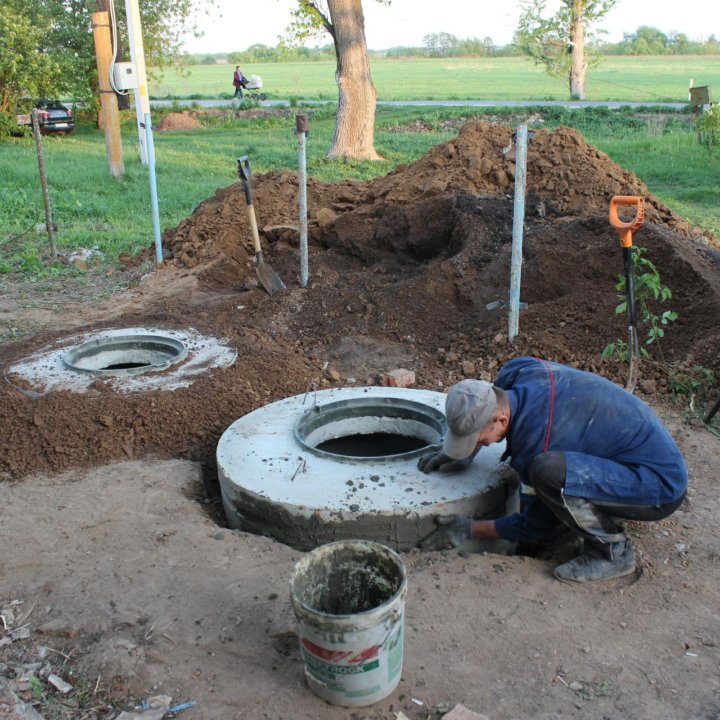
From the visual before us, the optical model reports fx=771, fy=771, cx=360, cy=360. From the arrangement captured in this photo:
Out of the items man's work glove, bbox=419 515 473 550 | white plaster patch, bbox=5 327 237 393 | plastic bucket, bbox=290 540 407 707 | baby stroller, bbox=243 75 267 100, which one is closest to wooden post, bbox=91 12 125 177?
white plaster patch, bbox=5 327 237 393

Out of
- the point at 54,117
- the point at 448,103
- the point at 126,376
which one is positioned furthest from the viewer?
the point at 448,103

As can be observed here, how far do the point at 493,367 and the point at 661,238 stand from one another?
1747 mm

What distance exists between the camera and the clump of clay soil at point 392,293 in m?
4.57

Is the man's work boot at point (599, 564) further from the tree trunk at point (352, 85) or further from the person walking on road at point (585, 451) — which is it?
the tree trunk at point (352, 85)

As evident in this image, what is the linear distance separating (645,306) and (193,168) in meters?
10.9

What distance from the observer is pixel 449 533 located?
11.5 feet

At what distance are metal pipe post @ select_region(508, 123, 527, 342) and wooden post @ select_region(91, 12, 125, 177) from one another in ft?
29.5

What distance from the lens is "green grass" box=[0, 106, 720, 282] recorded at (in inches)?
375

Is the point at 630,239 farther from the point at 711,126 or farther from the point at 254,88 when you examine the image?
the point at 254,88

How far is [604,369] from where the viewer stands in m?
5.25

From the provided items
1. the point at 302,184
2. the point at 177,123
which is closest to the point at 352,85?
the point at 177,123

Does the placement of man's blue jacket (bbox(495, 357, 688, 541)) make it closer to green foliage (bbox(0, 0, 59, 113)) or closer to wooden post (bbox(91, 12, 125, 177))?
wooden post (bbox(91, 12, 125, 177))

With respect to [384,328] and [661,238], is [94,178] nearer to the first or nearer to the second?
[384,328]

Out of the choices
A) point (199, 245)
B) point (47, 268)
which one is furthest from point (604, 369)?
point (47, 268)
